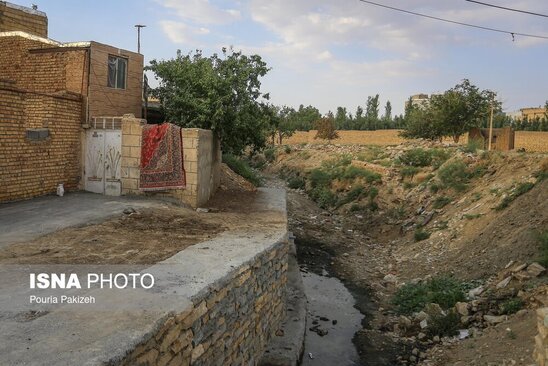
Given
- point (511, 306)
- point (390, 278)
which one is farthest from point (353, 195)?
point (511, 306)

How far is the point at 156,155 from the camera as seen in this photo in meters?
10.1

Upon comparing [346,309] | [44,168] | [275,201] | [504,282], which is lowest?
[346,309]

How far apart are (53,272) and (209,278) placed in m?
1.63

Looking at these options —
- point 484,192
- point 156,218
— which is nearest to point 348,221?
point 484,192

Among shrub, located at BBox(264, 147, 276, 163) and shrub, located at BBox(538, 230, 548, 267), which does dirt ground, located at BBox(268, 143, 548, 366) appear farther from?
shrub, located at BBox(264, 147, 276, 163)

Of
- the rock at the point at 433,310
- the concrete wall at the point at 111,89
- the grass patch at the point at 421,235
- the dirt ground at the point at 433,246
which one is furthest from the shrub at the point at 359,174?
the rock at the point at 433,310

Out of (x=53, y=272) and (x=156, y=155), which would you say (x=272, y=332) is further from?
(x=156, y=155)

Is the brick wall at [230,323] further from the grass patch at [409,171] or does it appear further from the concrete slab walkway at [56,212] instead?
the grass patch at [409,171]

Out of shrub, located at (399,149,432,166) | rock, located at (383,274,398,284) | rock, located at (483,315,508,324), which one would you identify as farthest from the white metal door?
shrub, located at (399,149,432,166)

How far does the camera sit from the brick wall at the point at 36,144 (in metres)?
8.70

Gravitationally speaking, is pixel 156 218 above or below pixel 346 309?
above

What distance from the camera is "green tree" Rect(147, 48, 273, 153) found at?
12.6 metres

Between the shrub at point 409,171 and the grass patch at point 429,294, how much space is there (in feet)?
32.2

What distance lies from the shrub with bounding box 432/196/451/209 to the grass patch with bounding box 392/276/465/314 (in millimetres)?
5589
